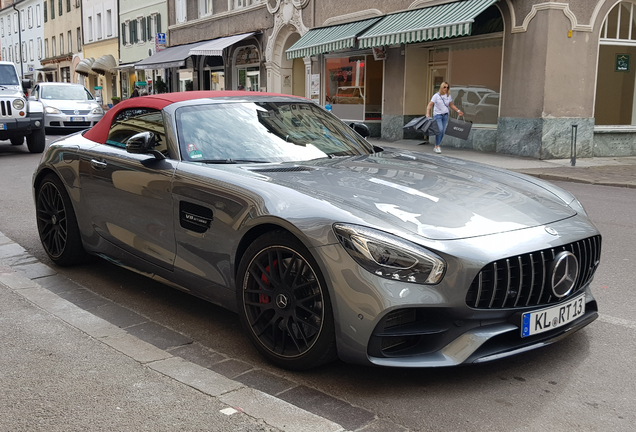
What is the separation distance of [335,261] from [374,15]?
1871 centimetres

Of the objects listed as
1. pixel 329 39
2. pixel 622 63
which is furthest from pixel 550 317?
pixel 329 39

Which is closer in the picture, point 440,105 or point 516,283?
point 516,283

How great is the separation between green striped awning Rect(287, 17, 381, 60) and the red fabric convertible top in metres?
15.6

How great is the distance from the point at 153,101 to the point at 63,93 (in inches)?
760

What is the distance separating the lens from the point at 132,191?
14.3 ft

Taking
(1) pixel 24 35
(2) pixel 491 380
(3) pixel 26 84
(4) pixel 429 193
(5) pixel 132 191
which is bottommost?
(2) pixel 491 380

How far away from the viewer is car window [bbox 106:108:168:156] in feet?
14.4

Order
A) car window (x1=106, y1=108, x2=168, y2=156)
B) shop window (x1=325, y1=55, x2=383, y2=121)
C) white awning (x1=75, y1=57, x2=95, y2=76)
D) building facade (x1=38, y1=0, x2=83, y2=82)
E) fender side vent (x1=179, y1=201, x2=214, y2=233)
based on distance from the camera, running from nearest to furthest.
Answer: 1. fender side vent (x1=179, y1=201, x2=214, y2=233)
2. car window (x1=106, y1=108, x2=168, y2=156)
3. shop window (x1=325, y1=55, x2=383, y2=121)
4. white awning (x1=75, y1=57, x2=95, y2=76)
5. building facade (x1=38, y1=0, x2=83, y2=82)

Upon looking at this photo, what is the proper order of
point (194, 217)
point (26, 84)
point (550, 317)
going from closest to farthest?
point (550, 317), point (194, 217), point (26, 84)

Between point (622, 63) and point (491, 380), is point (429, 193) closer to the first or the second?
point (491, 380)

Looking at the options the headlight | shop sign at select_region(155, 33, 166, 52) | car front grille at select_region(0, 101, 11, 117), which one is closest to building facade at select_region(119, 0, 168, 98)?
shop sign at select_region(155, 33, 166, 52)

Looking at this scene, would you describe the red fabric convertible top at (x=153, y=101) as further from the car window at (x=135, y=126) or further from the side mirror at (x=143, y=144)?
the side mirror at (x=143, y=144)

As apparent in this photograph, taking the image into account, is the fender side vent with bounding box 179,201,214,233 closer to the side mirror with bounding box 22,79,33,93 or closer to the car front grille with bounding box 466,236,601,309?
the car front grille with bounding box 466,236,601,309

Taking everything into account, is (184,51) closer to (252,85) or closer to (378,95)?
(252,85)
